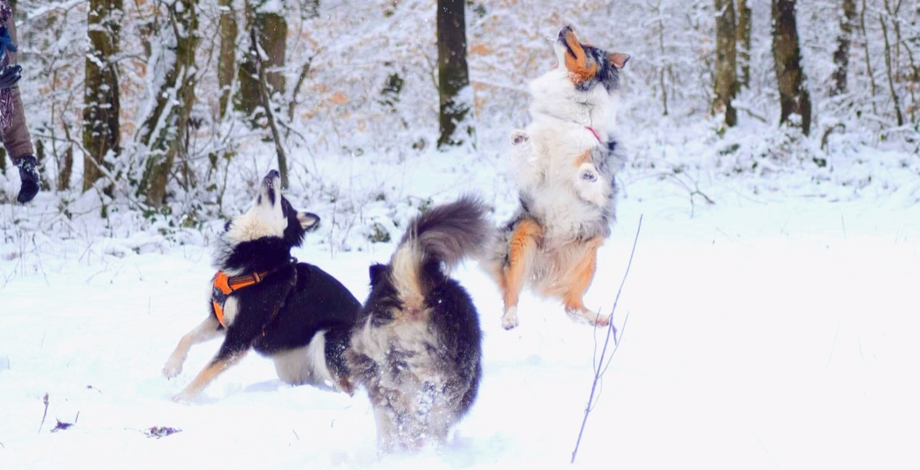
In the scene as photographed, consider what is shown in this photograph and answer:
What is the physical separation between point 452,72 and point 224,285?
9864 millimetres

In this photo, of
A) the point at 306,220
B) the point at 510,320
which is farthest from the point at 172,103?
the point at 510,320

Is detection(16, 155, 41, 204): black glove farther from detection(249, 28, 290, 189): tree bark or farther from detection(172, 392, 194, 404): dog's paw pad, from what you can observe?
detection(249, 28, 290, 189): tree bark

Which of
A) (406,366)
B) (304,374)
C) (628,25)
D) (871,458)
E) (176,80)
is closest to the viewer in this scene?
(871,458)

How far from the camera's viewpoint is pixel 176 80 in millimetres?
9211

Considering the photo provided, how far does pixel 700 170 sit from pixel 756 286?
6.84 m

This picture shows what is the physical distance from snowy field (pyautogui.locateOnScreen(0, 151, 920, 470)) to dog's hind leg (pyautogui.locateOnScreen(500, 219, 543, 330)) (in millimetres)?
389

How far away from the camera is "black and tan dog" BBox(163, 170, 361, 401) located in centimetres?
470

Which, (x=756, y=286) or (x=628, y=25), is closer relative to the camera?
(x=756, y=286)

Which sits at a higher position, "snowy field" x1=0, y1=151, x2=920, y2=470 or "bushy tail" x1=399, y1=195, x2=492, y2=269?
"bushy tail" x1=399, y1=195, x2=492, y2=269

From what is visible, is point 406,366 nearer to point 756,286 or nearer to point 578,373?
point 578,373

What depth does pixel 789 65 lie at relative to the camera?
544 inches

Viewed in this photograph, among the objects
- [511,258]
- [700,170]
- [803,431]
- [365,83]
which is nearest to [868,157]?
[700,170]

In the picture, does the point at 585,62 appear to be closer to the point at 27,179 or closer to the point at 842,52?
the point at 27,179

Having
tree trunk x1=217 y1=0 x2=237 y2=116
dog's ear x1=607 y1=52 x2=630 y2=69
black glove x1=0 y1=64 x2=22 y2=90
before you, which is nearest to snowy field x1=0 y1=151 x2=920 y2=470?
black glove x1=0 y1=64 x2=22 y2=90
